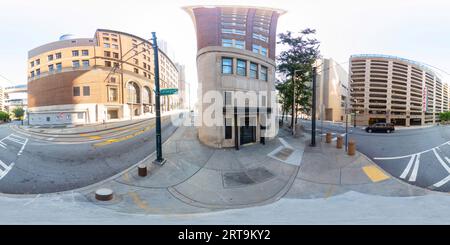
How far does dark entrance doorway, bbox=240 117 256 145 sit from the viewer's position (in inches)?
298

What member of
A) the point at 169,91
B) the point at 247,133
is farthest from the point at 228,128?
the point at 169,91

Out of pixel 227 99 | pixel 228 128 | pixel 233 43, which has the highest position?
pixel 233 43

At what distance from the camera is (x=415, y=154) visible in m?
4.95

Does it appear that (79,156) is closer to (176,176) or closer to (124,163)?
(124,163)

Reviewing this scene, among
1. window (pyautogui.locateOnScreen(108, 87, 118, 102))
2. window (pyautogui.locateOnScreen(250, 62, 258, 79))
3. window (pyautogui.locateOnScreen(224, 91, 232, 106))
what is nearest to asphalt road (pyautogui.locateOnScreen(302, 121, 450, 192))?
window (pyautogui.locateOnScreen(250, 62, 258, 79))

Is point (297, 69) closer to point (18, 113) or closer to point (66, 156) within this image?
point (66, 156)

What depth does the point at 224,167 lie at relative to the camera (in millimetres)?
5684

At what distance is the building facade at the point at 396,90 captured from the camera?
16.0 feet

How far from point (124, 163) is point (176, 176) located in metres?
2.24

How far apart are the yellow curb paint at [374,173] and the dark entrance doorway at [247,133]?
13.3ft

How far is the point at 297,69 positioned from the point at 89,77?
931cm

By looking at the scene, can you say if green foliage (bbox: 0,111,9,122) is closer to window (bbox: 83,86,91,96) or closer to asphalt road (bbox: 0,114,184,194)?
asphalt road (bbox: 0,114,184,194)

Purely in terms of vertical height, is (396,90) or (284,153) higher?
(396,90)

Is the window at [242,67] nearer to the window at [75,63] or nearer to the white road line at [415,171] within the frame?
the window at [75,63]
